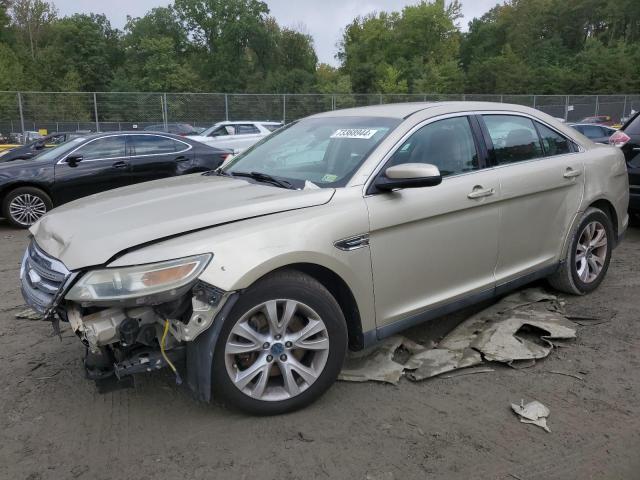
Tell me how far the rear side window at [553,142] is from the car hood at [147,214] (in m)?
2.19

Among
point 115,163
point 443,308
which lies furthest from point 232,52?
point 443,308

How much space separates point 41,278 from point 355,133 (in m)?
2.08

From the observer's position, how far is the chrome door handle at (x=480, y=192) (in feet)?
12.0

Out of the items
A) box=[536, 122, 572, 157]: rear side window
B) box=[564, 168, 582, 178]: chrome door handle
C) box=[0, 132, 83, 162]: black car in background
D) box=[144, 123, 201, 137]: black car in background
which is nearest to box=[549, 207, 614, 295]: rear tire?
box=[564, 168, 582, 178]: chrome door handle

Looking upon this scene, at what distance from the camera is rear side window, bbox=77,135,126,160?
887 centimetres

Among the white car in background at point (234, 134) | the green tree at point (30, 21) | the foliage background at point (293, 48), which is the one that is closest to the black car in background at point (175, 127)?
the white car in background at point (234, 134)

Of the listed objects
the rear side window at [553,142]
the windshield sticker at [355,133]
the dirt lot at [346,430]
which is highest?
the windshield sticker at [355,133]

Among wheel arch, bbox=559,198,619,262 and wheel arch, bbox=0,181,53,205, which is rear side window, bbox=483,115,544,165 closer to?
wheel arch, bbox=559,198,619,262

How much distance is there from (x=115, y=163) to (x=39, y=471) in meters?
7.09

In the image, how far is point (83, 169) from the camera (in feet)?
28.6

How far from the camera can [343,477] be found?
98.7 inches

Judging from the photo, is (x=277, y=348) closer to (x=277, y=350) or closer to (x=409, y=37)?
(x=277, y=350)

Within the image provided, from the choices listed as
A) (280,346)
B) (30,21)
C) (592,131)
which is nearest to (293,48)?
(30,21)

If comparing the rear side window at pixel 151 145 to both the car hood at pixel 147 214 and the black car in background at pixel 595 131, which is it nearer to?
the car hood at pixel 147 214
